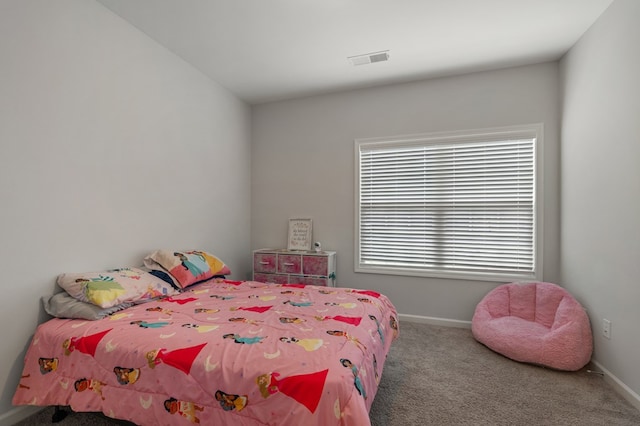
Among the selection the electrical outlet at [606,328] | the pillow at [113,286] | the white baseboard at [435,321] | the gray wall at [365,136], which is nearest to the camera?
the pillow at [113,286]

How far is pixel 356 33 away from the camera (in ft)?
8.55

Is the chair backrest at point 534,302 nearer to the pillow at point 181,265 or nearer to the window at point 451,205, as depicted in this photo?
the window at point 451,205

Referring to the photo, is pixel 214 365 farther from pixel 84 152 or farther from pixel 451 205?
pixel 451 205

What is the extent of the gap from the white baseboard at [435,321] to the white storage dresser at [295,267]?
913 mm

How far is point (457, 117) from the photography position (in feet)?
11.0

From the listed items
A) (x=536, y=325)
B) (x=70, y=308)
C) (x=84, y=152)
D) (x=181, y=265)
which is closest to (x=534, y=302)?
(x=536, y=325)

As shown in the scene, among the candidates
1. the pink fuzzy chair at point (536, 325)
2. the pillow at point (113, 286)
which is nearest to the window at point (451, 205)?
the pink fuzzy chair at point (536, 325)

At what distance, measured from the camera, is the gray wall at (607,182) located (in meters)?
2.02

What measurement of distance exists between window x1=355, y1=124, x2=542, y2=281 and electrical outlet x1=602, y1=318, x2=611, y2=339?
0.79m

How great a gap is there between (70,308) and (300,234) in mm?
2434

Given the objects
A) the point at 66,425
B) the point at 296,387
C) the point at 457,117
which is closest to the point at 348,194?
the point at 457,117

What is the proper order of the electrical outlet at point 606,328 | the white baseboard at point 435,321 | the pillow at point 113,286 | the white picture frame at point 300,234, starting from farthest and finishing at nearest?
1. the white picture frame at point 300,234
2. the white baseboard at point 435,321
3. the electrical outlet at point 606,328
4. the pillow at point 113,286

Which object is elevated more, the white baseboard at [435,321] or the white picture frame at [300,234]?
the white picture frame at [300,234]

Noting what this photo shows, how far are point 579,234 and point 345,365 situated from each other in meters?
2.56
